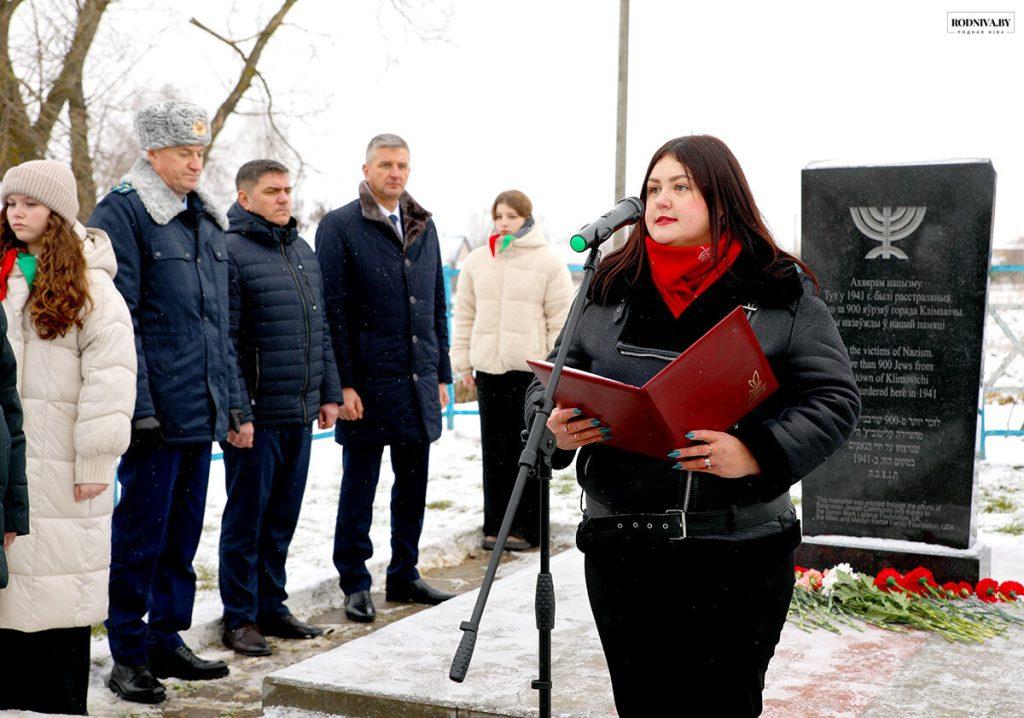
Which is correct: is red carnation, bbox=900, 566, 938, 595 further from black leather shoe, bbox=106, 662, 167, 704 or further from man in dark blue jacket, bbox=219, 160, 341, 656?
black leather shoe, bbox=106, 662, 167, 704

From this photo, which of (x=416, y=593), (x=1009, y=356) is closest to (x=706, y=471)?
(x=416, y=593)

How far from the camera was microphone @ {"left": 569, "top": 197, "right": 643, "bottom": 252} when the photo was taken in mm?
2311

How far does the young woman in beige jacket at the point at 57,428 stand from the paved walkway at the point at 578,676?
0.69 m

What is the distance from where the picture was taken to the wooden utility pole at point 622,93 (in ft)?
48.0

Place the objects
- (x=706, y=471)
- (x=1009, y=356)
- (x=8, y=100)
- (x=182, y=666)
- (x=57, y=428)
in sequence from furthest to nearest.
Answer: (x=8, y=100)
(x=1009, y=356)
(x=182, y=666)
(x=57, y=428)
(x=706, y=471)

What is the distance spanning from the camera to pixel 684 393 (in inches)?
85.4

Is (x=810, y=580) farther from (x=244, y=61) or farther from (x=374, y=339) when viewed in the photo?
(x=244, y=61)

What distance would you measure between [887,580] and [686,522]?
2.86 m

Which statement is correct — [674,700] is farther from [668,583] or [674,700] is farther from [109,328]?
[109,328]

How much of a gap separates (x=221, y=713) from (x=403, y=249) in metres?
2.27

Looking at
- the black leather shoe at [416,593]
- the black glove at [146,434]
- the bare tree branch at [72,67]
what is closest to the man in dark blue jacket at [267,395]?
the black glove at [146,434]

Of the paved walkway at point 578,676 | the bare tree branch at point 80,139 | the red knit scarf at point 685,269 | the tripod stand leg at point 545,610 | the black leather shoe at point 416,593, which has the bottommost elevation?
the black leather shoe at point 416,593

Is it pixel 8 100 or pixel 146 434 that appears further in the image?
pixel 8 100

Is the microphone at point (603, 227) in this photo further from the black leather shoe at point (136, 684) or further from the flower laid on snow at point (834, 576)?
the flower laid on snow at point (834, 576)
